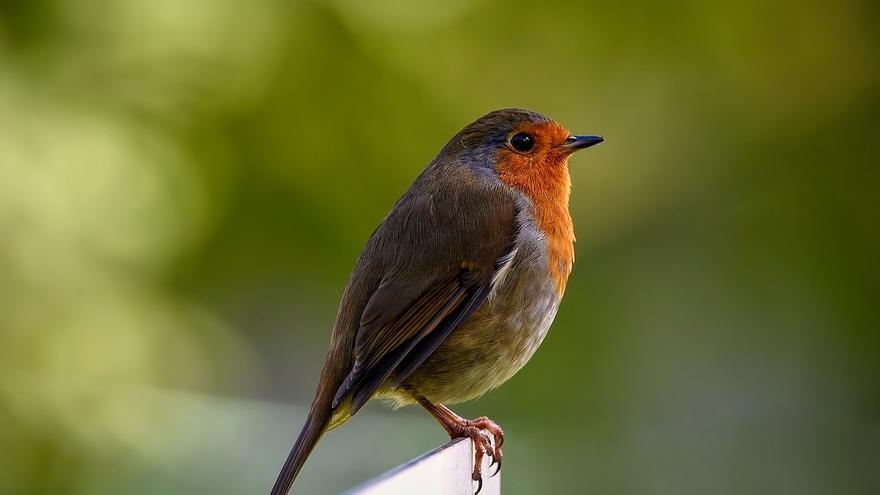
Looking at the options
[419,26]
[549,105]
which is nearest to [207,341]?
[419,26]

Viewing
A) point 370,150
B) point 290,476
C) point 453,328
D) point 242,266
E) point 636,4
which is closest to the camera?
point 290,476

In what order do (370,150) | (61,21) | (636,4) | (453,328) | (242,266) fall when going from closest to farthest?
(453,328), (61,21), (242,266), (370,150), (636,4)

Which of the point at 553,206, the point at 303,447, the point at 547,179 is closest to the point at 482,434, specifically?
the point at 303,447

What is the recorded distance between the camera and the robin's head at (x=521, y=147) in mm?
3594

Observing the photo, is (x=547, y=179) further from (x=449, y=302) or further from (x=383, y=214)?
(x=383, y=214)

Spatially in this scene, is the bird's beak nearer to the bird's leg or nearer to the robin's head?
the robin's head

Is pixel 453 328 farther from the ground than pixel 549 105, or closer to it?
closer to it

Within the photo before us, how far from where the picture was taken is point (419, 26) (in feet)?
18.6

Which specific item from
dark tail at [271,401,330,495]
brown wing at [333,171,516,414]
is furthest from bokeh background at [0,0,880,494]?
brown wing at [333,171,516,414]

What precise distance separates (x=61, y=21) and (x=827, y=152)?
13.1ft

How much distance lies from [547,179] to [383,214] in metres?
1.95

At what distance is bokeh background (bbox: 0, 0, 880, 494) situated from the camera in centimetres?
457

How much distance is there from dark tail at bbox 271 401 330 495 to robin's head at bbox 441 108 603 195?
97cm

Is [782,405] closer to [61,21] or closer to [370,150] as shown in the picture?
[370,150]
